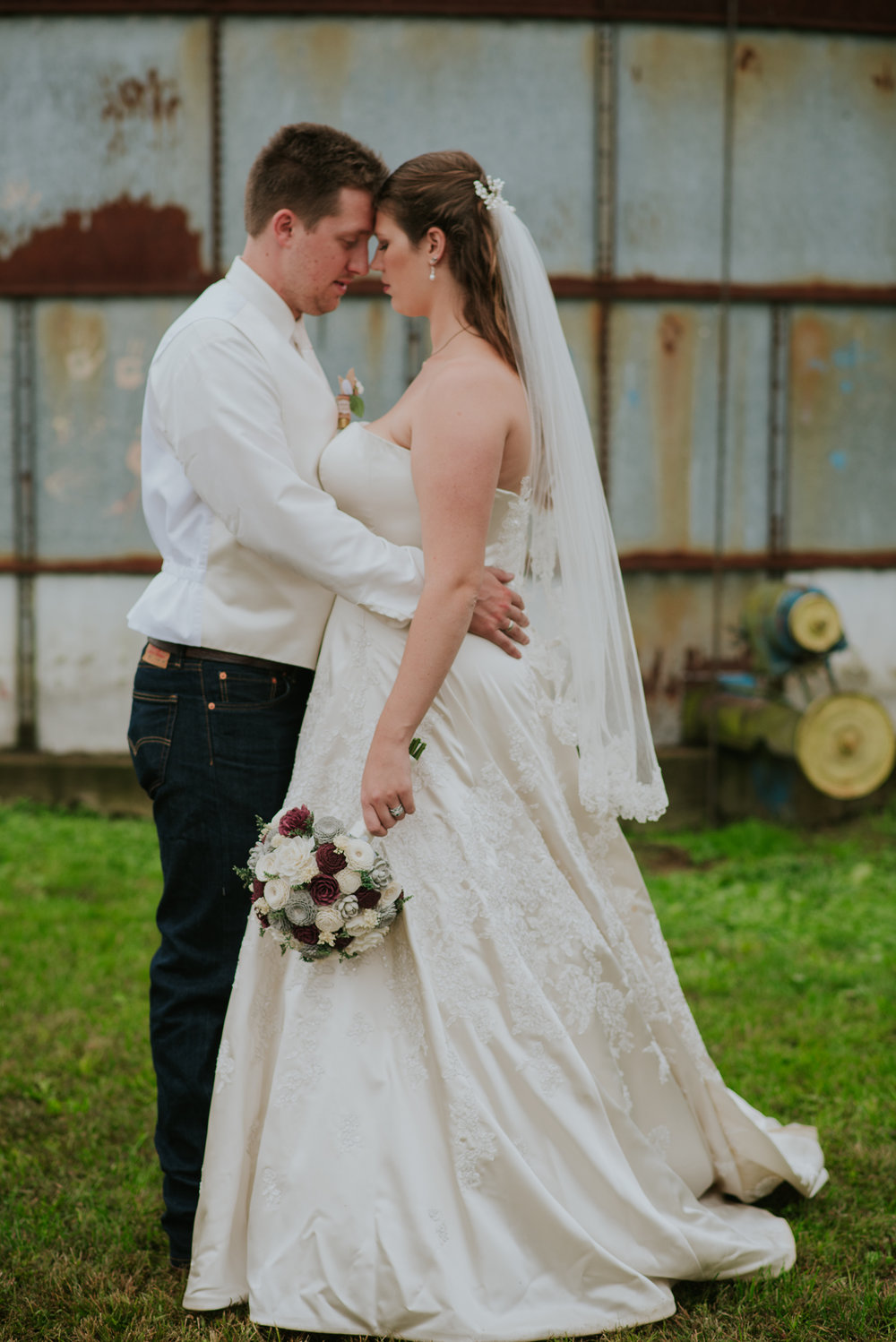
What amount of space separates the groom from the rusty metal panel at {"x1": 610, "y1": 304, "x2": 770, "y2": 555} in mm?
4819

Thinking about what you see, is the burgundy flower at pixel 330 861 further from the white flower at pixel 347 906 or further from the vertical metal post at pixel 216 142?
the vertical metal post at pixel 216 142

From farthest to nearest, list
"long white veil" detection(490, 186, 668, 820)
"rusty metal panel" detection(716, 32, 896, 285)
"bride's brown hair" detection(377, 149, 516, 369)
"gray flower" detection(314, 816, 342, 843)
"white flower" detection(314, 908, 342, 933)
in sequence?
"rusty metal panel" detection(716, 32, 896, 285), "long white veil" detection(490, 186, 668, 820), "bride's brown hair" detection(377, 149, 516, 369), "gray flower" detection(314, 816, 342, 843), "white flower" detection(314, 908, 342, 933)

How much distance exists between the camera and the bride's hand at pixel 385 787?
8.98 feet

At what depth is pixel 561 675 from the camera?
3188mm

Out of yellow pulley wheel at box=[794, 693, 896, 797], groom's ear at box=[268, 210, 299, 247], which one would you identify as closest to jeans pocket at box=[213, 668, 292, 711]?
groom's ear at box=[268, 210, 299, 247]

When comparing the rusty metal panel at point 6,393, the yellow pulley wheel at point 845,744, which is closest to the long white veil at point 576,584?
the yellow pulley wheel at point 845,744

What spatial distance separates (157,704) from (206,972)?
0.68 metres

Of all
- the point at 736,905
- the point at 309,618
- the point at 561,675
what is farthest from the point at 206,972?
the point at 736,905

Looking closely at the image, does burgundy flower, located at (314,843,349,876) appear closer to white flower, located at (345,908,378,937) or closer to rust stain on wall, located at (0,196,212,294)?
white flower, located at (345,908,378,937)

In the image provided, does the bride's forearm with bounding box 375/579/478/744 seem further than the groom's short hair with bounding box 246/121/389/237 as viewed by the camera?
No

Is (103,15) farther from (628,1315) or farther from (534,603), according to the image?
(628,1315)

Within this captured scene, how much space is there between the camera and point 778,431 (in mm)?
7770

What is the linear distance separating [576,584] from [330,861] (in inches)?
40.9

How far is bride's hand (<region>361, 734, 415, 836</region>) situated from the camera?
2.74 meters
